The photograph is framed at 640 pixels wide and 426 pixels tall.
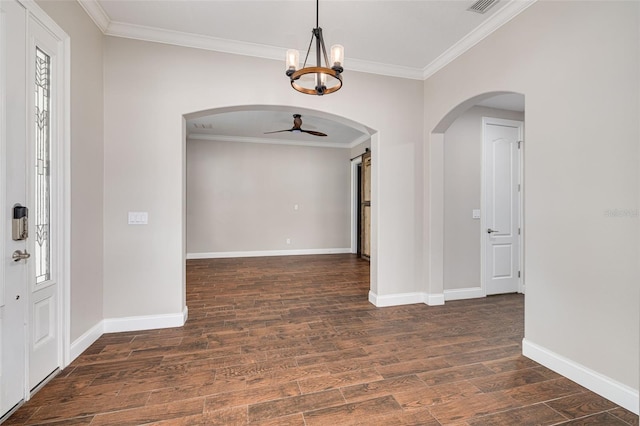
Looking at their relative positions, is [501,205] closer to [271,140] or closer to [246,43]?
[246,43]

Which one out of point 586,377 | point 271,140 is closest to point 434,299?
point 586,377

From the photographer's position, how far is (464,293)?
3.91 m

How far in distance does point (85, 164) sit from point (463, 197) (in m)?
4.42

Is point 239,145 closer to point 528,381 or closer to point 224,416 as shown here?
point 224,416

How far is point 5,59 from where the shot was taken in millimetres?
1619

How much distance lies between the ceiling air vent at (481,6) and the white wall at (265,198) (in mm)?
5315

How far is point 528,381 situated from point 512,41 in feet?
9.37

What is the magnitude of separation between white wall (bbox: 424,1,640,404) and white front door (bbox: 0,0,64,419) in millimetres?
3733

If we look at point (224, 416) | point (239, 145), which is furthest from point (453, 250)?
point (239, 145)

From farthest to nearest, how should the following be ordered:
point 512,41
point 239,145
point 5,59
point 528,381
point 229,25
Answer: point 239,145
point 229,25
point 512,41
point 528,381
point 5,59

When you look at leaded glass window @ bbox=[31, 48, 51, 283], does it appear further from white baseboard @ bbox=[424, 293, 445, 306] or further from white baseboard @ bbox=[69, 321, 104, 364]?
white baseboard @ bbox=[424, 293, 445, 306]

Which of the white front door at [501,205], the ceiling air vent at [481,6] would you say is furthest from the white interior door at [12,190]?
the white front door at [501,205]

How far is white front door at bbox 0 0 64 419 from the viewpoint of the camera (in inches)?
64.5

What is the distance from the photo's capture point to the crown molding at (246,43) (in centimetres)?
247
